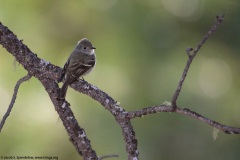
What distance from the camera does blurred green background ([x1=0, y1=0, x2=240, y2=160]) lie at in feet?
7.57

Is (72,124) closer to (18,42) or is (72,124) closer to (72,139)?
(72,139)

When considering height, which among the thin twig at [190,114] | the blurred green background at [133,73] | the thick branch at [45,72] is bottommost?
the thin twig at [190,114]

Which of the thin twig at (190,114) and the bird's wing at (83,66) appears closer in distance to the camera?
the thin twig at (190,114)

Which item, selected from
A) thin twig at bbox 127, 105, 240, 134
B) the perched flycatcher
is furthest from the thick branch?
the perched flycatcher

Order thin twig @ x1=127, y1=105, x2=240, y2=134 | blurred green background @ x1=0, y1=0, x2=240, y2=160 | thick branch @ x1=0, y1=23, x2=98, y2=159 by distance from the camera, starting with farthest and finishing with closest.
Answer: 1. blurred green background @ x1=0, y1=0, x2=240, y2=160
2. thick branch @ x1=0, y1=23, x2=98, y2=159
3. thin twig @ x1=127, y1=105, x2=240, y2=134

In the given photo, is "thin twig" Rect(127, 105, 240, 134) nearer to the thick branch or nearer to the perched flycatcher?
the thick branch

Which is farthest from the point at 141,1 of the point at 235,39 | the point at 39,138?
the point at 39,138

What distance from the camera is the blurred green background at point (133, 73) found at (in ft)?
7.57

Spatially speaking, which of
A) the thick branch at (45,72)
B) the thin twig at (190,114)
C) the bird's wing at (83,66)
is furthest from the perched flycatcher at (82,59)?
the thin twig at (190,114)

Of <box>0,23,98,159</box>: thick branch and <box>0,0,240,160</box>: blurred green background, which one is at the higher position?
<box>0,0,240,160</box>: blurred green background

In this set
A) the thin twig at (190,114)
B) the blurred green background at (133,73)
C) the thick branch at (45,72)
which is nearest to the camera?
the thin twig at (190,114)

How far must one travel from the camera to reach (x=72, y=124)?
5.38ft

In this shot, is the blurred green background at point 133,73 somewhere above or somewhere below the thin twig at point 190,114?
above

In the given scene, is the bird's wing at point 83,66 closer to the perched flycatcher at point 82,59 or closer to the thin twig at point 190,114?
the perched flycatcher at point 82,59
